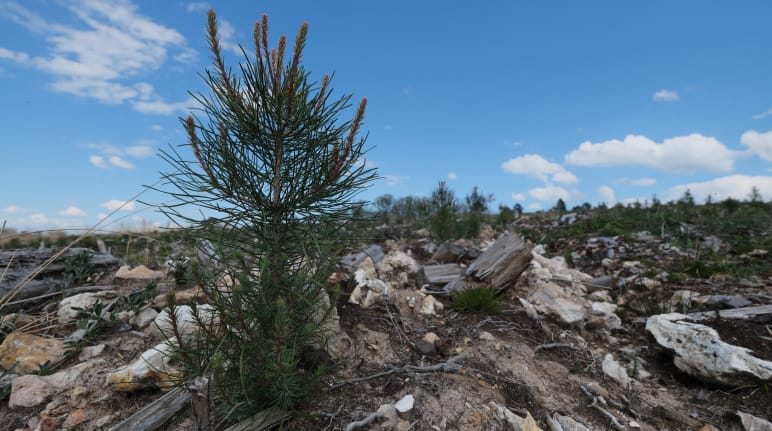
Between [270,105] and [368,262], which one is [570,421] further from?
[368,262]

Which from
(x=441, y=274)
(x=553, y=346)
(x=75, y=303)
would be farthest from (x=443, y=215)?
(x=75, y=303)

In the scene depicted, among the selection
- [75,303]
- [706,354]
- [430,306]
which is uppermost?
[75,303]

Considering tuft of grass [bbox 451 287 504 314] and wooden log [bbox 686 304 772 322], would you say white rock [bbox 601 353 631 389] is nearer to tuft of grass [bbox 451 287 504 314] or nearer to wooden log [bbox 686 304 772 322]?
tuft of grass [bbox 451 287 504 314]

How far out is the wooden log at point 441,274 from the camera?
16.1ft

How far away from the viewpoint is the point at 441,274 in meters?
5.04

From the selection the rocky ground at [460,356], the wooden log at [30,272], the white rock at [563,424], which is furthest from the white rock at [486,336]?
the wooden log at [30,272]

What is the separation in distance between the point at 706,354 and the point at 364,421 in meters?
3.16

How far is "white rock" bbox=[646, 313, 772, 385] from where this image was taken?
124 inches

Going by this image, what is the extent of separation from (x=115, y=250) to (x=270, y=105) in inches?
346

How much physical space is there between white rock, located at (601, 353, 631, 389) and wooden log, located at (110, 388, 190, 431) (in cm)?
339

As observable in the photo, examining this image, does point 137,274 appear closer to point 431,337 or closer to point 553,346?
point 431,337

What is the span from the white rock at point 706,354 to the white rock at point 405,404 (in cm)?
272

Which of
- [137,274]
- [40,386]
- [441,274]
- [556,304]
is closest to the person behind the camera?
[40,386]

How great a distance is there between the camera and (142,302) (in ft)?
12.0
